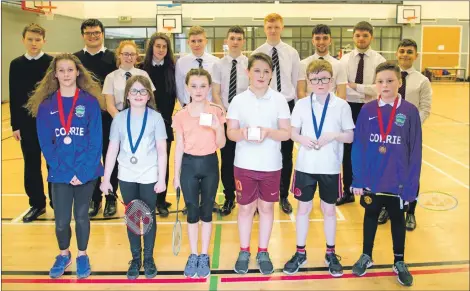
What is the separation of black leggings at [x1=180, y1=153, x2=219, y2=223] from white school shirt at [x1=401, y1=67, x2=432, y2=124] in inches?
89.7

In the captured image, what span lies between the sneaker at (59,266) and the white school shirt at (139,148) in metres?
0.99

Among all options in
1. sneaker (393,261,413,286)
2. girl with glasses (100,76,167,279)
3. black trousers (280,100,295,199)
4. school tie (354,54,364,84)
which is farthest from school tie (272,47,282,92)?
sneaker (393,261,413,286)

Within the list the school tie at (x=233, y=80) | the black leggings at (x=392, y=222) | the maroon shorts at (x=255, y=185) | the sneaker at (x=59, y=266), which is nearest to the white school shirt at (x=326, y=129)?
the maroon shorts at (x=255, y=185)

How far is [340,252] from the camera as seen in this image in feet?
14.1

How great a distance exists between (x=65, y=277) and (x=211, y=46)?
72.6 ft

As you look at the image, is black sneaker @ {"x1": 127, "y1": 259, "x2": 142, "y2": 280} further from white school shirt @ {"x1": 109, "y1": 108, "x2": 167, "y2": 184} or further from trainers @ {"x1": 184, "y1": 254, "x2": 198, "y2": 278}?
white school shirt @ {"x1": 109, "y1": 108, "x2": 167, "y2": 184}

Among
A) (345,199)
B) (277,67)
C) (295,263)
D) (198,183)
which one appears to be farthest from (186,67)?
(345,199)

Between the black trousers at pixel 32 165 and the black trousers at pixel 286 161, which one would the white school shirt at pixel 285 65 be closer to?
the black trousers at pixel 286 161

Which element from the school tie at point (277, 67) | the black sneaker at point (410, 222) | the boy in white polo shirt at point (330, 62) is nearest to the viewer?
the black sneaker at point (410, 222)

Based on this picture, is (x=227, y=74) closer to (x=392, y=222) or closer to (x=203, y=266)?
(x=203, y=266)

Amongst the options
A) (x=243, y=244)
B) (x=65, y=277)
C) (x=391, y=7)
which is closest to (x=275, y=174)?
(x=243, y=244)

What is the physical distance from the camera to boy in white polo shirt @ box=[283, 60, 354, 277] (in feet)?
12.1

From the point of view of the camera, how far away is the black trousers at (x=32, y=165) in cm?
494

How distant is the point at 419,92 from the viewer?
455cm
